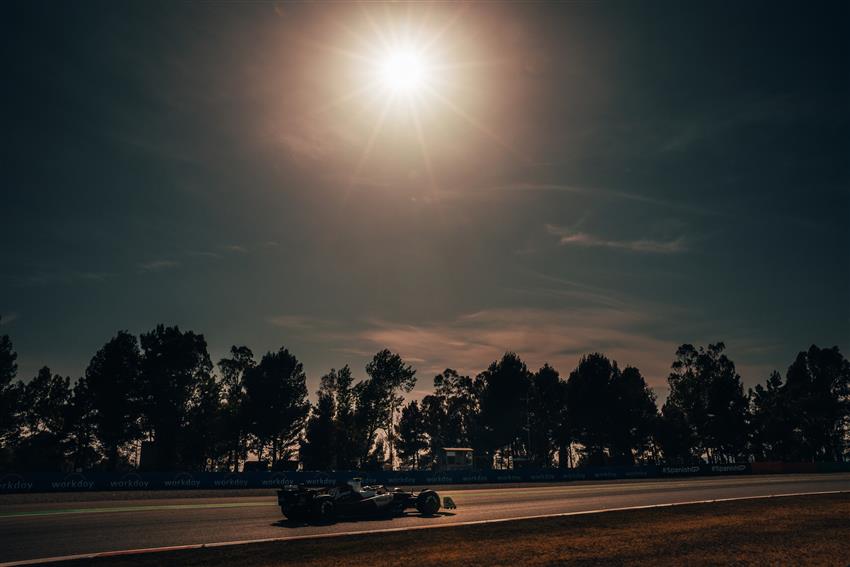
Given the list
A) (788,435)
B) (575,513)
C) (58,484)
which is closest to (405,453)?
(788,435)

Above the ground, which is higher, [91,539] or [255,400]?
[255,400]

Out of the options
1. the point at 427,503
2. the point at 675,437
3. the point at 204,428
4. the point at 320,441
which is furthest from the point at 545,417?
the point at 427,503

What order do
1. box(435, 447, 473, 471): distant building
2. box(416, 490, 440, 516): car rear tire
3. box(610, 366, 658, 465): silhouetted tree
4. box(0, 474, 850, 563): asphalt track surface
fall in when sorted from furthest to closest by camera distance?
box(610, 366, 658, 465): silhouetted tree < box(435, 447, 473, 471): distant building < box(416, 490, 440, 516): car rear tire < box(0, 474, 850, 563): asphalt track surface

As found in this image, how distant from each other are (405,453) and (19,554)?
402 ft

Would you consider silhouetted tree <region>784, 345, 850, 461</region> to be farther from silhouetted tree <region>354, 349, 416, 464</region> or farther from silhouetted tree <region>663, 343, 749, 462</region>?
silhouetted tree <region>354, 349, 416, 464</region>

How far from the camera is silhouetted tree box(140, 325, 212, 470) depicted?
70.8m

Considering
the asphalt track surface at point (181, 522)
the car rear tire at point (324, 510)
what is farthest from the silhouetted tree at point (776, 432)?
the car rear tire at point (324, 510)

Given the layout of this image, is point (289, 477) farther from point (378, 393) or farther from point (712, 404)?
point (712, 404)

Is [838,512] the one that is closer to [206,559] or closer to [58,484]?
[206,559]

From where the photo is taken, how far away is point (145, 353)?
2869 inches

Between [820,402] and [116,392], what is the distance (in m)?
121

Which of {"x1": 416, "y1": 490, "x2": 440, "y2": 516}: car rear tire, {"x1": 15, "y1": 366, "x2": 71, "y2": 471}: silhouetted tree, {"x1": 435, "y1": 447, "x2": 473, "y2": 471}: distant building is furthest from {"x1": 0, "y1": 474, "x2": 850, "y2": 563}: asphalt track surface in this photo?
{"x1": 15, "y1": 366, "x2": 71, "y2": 471}: silhouetted tree

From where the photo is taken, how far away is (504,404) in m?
99.4

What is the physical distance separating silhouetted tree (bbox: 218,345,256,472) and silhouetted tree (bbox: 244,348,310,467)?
1.80 meters
